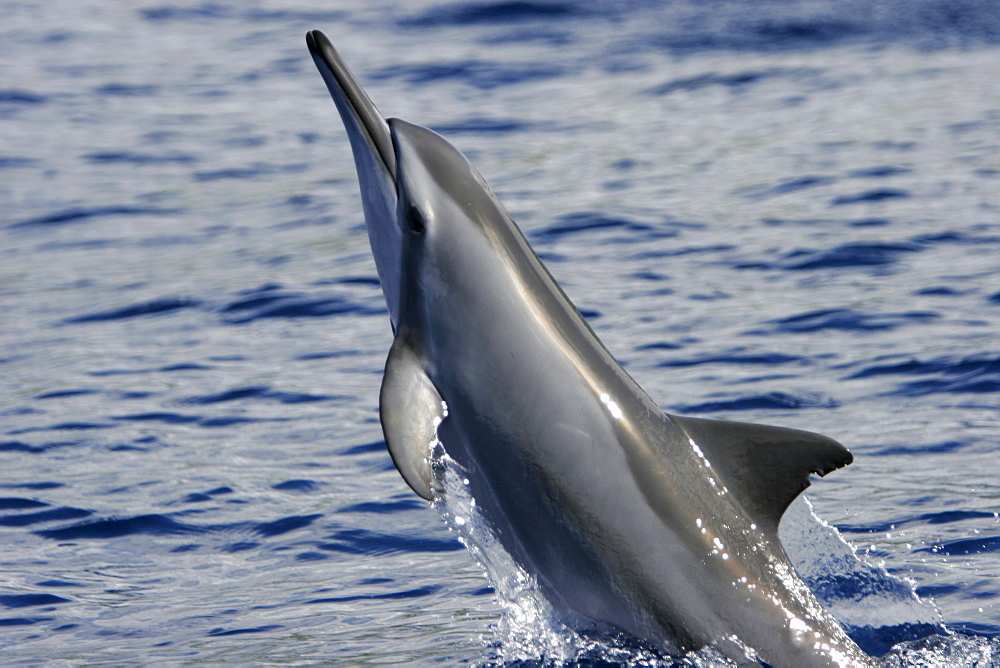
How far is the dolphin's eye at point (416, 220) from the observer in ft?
18.1

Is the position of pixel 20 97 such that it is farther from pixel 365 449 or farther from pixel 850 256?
pixel 365 449

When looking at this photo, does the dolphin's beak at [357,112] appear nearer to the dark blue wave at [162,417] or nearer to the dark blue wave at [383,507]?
the dark blue wave at [383,507]

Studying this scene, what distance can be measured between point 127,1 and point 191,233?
1651cm

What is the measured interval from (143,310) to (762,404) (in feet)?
18.8

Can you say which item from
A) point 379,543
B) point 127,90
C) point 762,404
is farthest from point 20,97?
point 379,543

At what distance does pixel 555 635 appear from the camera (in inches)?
218

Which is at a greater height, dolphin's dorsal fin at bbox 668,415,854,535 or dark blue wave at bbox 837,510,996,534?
dolphin's dorsal fin at bbox 668,415,854,535

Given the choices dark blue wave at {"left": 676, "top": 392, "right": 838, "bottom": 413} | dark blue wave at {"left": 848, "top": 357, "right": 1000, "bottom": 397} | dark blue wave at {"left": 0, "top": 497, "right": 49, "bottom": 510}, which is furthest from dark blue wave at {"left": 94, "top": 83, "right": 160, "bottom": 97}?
dark blue wave at {"left": 848, "top": 357, "right": 1000, "bottom": 397}

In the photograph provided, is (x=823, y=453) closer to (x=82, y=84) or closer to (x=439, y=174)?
(x=439, y=174)

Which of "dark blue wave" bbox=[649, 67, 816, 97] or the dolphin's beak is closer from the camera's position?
the dolphin's beak

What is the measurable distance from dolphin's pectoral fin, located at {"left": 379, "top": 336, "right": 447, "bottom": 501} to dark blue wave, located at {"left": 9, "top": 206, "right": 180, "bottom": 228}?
1107cm

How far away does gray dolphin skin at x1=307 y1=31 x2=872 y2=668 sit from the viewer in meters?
5.13

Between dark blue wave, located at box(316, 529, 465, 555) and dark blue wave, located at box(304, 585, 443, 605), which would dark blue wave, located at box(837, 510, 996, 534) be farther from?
dark blue wave, located at box(304, 585, 443, 605)

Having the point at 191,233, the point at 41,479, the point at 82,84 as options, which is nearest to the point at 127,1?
the point at 82,84
